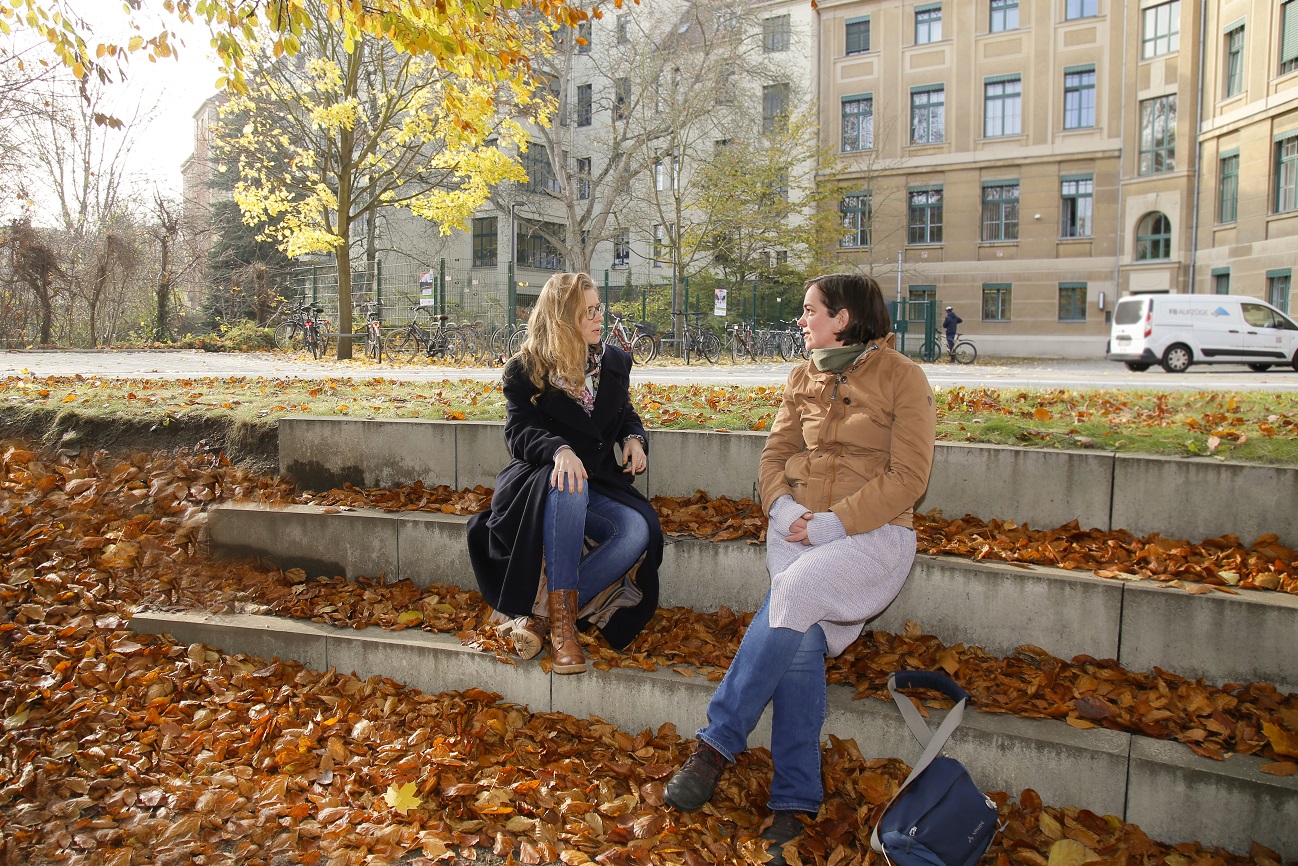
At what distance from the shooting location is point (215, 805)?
10.4 ft

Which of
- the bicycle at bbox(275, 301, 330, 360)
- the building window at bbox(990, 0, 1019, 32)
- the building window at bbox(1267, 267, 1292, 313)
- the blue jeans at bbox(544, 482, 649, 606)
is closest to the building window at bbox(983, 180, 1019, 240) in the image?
the building window at bbox(990, 0, 1019, 32)

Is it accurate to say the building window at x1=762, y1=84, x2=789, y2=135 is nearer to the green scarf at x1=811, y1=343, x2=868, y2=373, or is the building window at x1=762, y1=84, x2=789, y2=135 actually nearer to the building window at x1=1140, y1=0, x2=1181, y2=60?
the building window at x1=1140, y1=0, x2=1181, y2=60

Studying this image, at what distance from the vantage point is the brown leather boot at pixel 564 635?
11.9 ft

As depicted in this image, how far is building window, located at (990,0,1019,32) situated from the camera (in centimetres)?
3350

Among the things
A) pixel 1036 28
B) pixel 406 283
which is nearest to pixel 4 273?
pixel 406 283

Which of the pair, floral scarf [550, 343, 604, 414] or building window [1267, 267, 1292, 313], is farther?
building window [1267, 267, 1292, 313]

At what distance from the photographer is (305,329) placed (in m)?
22.8

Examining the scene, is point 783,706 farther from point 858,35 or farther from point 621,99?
point 858,35

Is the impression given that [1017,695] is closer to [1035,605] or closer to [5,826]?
[1035,605]

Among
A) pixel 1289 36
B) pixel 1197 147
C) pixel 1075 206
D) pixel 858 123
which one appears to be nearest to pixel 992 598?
pixel 1289 36

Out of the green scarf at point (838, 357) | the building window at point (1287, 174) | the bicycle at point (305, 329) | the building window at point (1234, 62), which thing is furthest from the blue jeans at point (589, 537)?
the building window at point (1234, 62)

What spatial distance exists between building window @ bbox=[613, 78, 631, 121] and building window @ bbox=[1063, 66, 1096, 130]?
16.4 m

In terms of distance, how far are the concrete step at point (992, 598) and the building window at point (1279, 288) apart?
28.1 m

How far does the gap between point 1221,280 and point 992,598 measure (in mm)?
31720
